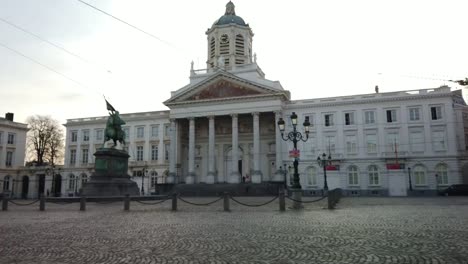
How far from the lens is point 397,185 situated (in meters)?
47.5

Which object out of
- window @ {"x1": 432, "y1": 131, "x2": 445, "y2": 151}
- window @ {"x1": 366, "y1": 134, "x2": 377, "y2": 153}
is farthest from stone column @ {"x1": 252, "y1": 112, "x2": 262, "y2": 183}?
window @ {"x1": 432, "y1": 131, "x2": 445, "y2": 151}

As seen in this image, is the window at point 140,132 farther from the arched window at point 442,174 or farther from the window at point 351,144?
the arched window at point 442,174

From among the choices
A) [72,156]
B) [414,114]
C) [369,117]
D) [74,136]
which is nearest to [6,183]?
[72,156]

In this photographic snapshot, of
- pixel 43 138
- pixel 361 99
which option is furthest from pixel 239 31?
pixel 43 138

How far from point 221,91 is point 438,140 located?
30.9 m

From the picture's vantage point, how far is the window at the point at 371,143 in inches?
2089

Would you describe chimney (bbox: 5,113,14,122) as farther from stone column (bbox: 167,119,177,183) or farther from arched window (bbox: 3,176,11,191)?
stone column (bbox: 167,119,177,183)

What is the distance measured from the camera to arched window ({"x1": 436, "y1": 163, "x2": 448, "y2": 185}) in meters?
49.3

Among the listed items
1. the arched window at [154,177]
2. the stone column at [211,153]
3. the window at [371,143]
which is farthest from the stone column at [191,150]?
the window at [371,143]

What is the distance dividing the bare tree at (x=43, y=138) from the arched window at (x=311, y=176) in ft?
149

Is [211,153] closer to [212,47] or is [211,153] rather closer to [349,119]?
[349,119]

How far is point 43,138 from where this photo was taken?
69.4m

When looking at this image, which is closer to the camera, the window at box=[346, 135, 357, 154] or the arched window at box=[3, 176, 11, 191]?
the window at box=[346, 135, 357, 154]

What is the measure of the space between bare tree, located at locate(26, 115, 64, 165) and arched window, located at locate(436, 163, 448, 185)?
6229 cm
